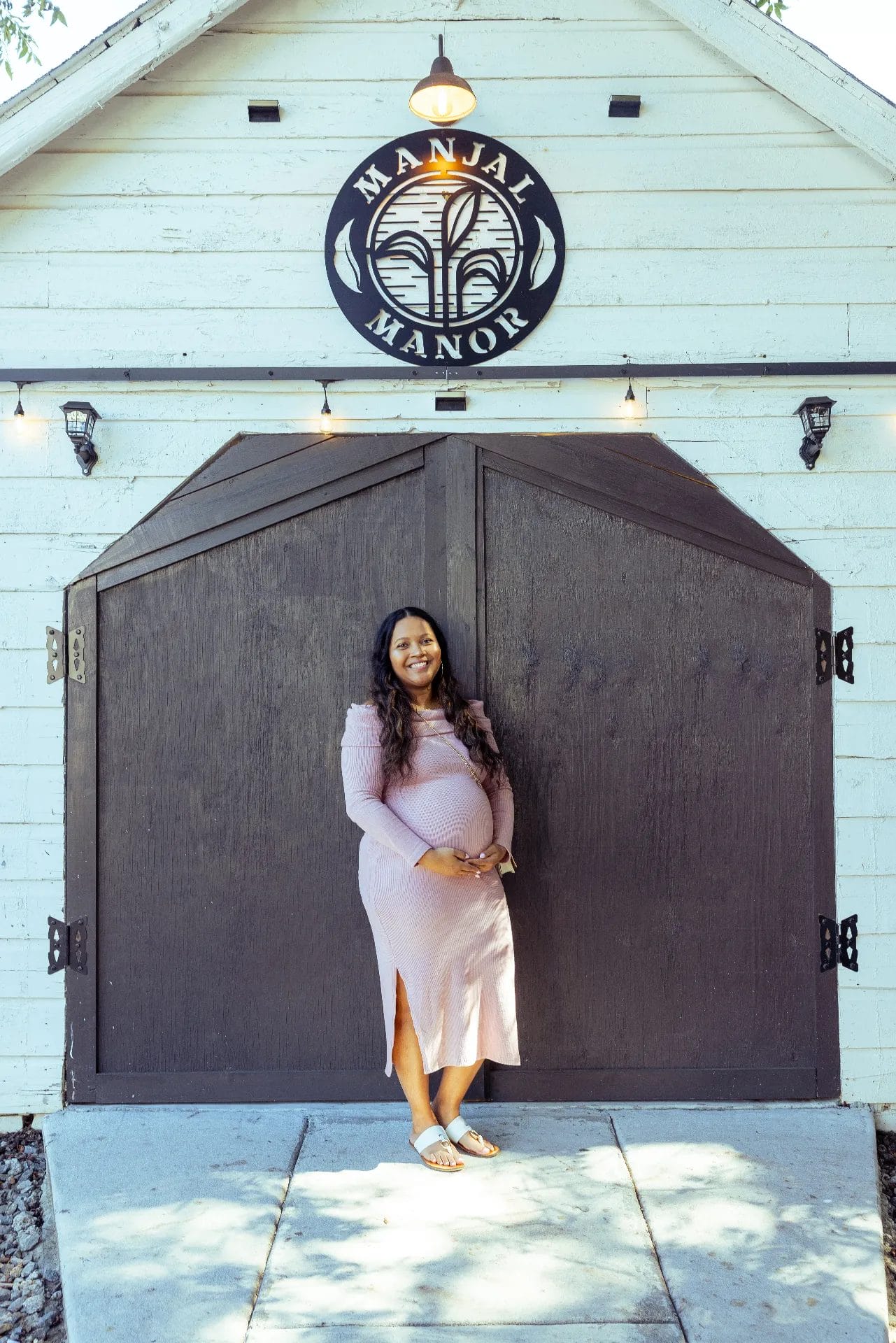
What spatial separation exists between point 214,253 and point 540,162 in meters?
1.21

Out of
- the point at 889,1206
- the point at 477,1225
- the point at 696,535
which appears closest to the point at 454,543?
the point at 696,535

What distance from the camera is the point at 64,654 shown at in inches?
153

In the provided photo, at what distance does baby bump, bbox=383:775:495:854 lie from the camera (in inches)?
132

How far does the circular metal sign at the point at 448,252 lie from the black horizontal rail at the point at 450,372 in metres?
0.06

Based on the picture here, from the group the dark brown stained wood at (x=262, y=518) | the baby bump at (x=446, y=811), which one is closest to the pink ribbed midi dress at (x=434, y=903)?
the baby bump at (x=446, y=811)

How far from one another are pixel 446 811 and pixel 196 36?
2.76m

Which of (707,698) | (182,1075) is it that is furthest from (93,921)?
(707,698)

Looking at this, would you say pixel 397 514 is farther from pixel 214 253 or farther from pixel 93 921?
pixel 93 921

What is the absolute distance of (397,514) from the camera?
3.88m

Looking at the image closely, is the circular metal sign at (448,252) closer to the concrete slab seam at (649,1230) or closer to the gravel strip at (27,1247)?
the concrete slab seam at (649,1230)

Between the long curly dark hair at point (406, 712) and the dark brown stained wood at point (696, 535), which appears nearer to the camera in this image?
the long curly dark hair at point (406, 712)

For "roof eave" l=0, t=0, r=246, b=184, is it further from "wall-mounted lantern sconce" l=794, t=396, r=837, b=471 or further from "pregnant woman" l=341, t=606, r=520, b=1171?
"wall-mounted lantern sconce" l=794, t=396, r=837, b=471

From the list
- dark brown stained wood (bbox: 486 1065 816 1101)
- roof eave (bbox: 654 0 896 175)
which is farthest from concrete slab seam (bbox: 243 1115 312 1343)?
roof eave (bbox: 654 0 896 175)

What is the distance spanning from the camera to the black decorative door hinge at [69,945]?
3.85m
